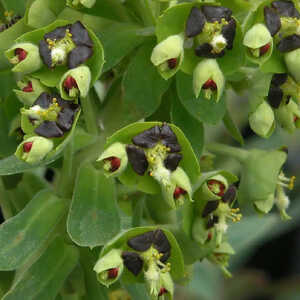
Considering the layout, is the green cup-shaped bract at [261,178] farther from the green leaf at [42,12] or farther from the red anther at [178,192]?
the green leaf at [42,12]

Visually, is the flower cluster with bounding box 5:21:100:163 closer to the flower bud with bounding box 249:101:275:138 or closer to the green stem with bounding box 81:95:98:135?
the green stem with bounding box 81:95:98:135

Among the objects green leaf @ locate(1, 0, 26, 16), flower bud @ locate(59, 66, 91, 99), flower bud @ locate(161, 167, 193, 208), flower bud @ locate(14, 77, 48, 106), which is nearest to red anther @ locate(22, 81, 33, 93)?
flower bud @ locate(14, 77, 48, 106)

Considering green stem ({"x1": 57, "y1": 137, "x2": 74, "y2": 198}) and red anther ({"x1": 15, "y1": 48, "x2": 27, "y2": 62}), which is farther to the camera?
green stem ({"x1": 57, "y1": 137, "x2": 74, "y2": 198})

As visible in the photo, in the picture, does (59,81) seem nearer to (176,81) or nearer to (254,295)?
(176,81)

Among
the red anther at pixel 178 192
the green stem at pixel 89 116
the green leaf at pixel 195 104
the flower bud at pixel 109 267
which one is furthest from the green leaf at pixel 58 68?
the flower bud at pixel 109 267

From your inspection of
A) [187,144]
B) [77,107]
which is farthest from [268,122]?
[77,107]

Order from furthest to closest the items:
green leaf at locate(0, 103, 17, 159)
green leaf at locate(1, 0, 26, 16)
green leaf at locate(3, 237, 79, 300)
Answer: green leaf at locate(0, 103, 17, 159) → green leaf at locate(1, 0, 26, 16) → green leaf at locate(3, 237, 79, 300)

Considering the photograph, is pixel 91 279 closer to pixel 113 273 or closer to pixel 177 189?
pixel 113 273
